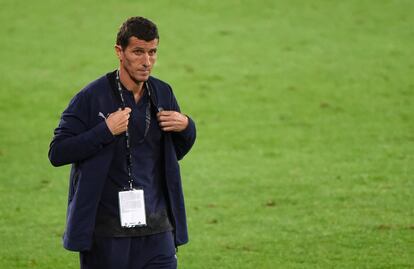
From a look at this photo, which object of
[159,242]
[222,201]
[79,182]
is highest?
[79,182]

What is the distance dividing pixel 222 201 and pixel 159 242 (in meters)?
6.97

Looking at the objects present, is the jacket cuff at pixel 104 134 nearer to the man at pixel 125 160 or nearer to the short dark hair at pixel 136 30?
the man at pixel 125 160

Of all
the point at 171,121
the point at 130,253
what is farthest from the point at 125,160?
the point at 130,253

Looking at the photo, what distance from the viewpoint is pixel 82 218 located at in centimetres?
628

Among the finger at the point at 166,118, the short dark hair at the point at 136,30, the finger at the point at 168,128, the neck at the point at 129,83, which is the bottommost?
the finger at the point at 168,128

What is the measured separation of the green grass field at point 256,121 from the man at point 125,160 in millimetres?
4062

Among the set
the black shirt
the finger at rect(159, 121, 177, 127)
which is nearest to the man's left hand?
the finger at rect(159, 121, 177, 127)

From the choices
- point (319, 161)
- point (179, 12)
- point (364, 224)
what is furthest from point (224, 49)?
point (364, 224)

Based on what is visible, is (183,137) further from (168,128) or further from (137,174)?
(137,174)

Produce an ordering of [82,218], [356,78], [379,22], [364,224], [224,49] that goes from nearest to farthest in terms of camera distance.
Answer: [82,218] → [364,224] → [356,78] → [224,49] → [379,22]

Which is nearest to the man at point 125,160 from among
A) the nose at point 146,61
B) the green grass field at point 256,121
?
the nose at point 146,61

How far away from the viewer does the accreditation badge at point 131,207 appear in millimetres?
6242

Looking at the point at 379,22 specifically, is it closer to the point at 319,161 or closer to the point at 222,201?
the point at 319,161

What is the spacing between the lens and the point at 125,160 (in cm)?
636
